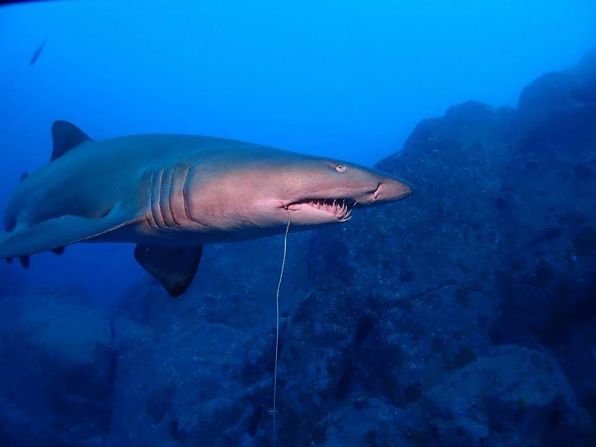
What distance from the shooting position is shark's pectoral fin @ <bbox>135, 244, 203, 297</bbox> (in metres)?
4.90

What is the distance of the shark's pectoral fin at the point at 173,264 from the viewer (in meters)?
4.90

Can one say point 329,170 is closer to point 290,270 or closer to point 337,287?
point 337,287

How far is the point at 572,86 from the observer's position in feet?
50.2

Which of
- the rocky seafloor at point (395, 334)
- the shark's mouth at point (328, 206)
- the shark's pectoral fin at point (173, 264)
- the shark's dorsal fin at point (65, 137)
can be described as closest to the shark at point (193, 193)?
the shark's mouth at point (328, 206)

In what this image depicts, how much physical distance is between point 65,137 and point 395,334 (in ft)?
21.3

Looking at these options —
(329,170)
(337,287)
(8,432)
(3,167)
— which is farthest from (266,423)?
(3,167)

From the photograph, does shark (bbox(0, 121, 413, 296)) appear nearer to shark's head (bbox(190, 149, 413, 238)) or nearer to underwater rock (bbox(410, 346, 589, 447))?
shark's head (bbox(190, 149, 413, 238))

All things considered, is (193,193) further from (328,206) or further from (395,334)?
(395,334)

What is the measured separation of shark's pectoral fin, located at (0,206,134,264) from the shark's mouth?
159 centimetres

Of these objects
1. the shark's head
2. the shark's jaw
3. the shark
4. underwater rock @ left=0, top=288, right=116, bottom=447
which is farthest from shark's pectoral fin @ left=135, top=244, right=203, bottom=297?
underwater rock @ left=0, top=288, right=116, bottom=447

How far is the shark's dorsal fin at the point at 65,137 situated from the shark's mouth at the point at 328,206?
4502 millimetres

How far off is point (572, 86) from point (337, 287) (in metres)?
14.7

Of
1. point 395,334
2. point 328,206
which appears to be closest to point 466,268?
point 395,334

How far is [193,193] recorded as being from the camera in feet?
10.9
